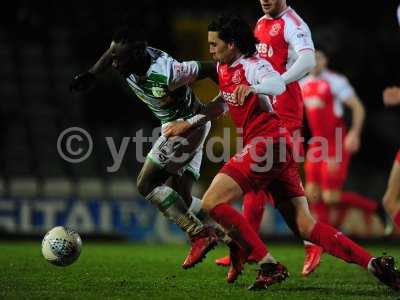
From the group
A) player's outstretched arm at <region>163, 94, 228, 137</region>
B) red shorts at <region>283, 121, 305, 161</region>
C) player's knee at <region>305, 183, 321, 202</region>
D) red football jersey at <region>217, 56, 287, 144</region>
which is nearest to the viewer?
red football jersey at <region>217, 56, 287, 144</region>

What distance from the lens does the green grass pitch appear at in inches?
223

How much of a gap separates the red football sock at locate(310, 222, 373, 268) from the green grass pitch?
0.24m

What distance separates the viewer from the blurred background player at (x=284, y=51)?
272 inches

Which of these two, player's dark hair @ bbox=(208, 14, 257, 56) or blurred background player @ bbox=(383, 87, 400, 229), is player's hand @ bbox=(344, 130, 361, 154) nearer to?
blurred background player @ bbox=(383, 87, 400, 229)

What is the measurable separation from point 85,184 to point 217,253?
4112mm

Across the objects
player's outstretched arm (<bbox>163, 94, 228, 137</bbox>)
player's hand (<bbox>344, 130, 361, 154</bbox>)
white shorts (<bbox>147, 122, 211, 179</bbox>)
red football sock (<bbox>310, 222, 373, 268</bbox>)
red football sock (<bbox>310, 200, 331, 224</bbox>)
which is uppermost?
player's outstretched arm (<bbox>163, 94, 228, 137</bbox>)

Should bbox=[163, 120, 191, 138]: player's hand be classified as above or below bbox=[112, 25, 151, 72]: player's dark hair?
below

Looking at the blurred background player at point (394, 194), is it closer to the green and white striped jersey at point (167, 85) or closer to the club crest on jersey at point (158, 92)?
the green and white striped jersey at point (167, 85)

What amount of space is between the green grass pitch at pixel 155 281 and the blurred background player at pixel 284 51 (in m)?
0.50

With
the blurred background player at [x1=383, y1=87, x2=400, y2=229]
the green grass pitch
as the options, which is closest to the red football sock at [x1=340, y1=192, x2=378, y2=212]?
the green grass pitch

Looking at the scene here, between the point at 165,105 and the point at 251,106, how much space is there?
1.28 meters

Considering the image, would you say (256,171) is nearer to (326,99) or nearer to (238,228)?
(238,228)

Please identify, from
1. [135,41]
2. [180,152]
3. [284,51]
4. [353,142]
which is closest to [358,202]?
[353,142]

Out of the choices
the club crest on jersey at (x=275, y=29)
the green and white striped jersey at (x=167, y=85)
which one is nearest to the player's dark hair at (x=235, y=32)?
the green and white striped jersey at (x=167, y=85)
